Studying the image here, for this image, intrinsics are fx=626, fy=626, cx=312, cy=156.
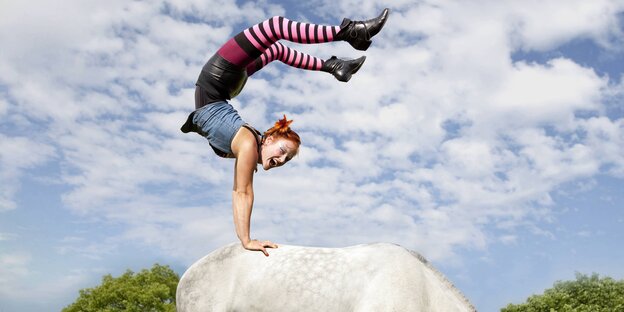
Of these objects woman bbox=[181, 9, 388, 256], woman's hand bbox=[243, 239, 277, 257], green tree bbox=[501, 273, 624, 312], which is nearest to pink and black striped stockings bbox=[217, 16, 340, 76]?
woman bbox=[181, 9, 388, 256]

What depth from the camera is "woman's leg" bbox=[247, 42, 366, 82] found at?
20.3 feet

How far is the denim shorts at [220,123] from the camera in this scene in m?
5.84

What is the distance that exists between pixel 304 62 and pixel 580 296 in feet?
90.3

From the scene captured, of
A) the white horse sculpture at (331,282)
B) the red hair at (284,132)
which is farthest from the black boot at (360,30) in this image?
the white horse sculpture at (331,282)

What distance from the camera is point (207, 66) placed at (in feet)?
19.5

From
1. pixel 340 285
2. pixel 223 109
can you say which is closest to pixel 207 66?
pixel 223 109

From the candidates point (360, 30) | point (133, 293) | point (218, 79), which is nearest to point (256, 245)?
point (218, 79)

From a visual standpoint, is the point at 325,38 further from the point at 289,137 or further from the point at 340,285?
the point at 340,285

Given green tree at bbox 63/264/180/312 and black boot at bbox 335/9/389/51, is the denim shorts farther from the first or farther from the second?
green tree at bbox 63/264/180/312

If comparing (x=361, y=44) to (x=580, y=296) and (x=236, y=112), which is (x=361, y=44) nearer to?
(x=236, y=112)

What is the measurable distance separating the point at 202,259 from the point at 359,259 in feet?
5.85

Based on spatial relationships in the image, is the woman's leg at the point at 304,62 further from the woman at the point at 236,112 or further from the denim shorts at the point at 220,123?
the denim shorts at the point at 220,123

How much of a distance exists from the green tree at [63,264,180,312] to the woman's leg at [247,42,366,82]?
28.6 metres

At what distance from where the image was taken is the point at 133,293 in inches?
1320
